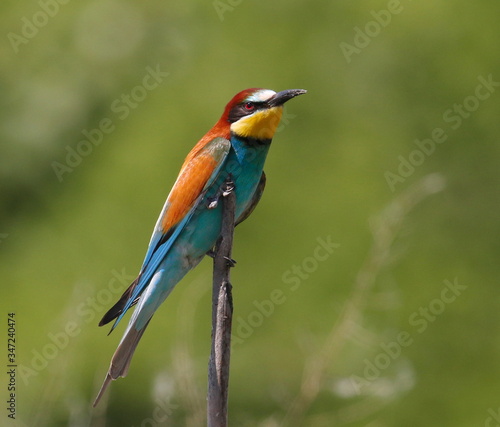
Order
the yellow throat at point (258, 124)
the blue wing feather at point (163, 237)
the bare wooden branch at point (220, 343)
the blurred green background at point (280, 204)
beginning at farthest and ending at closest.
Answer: the blurred green background at point (280, 204) → the yellow throat at point (258, 124) → the blue wing feather at point (163, 237) → the bare wooden branch at point (220, 343)

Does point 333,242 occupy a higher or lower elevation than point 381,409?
higher

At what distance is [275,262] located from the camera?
4.15 metres

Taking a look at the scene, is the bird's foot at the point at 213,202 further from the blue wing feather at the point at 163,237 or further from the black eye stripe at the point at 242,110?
the black eye stripe at the point at 242,110

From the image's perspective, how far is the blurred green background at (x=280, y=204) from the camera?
370cm

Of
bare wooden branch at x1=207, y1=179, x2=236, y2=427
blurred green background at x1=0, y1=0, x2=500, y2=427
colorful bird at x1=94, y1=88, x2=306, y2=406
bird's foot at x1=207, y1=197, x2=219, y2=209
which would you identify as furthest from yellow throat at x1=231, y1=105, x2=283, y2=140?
blurred green background at x1=0, y1=0, x2=500, y2=427

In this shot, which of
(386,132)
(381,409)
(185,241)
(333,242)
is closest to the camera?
(185,241)

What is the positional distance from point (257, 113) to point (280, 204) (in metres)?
1.37

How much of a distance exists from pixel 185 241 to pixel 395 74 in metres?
2.16

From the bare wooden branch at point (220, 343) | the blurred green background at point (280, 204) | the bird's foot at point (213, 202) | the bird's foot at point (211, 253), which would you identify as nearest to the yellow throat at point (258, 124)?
the bird's foot at point (213, 202)

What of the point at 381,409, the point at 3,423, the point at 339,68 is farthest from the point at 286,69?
the point at 3,423

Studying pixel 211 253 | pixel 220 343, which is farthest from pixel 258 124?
pixel 220 343

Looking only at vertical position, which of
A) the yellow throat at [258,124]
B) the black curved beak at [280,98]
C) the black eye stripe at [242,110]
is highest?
the black curved beak at [280,98]

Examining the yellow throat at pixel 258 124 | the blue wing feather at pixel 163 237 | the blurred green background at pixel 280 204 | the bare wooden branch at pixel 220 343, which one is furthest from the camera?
the blurred green background at pixel 280 204

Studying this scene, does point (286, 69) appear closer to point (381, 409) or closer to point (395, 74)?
point (395, 74)
